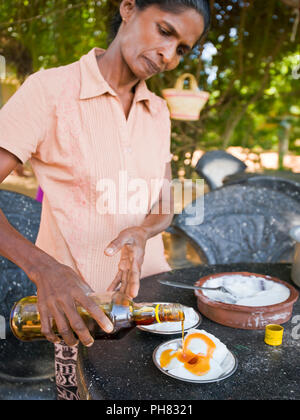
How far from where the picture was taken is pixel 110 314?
A: 90 cm

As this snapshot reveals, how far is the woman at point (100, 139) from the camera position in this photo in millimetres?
1195

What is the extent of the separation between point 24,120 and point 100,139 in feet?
0.83

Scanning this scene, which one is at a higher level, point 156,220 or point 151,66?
point 151,66

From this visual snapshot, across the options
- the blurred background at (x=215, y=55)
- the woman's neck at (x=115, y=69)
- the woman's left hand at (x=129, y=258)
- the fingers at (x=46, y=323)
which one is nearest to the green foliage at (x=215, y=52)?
the blurred background at (x=215, y=55)

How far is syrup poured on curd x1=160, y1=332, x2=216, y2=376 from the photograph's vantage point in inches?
34.5

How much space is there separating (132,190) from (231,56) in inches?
156

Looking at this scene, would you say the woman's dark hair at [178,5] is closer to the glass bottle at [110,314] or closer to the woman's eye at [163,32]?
the woman's eye at [163,32]

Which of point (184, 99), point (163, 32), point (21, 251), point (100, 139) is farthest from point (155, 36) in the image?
point (184, 99)

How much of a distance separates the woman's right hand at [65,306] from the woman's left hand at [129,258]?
0.20 metres

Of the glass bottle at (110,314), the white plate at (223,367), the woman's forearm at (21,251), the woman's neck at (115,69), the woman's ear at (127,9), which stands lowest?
the white plate at (223,367)

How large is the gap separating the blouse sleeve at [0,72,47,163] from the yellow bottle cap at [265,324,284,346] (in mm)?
841

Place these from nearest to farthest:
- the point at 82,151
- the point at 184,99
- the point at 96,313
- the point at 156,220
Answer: the point at 96,313 → the point at 82,151 → the point at 156,220 → the point at 184,99

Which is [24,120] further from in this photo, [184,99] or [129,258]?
[184,99]

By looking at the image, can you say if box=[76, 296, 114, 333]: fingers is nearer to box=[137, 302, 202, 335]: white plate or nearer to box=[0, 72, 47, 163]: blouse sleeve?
box=[137, 302, 202, 335]: white plate
